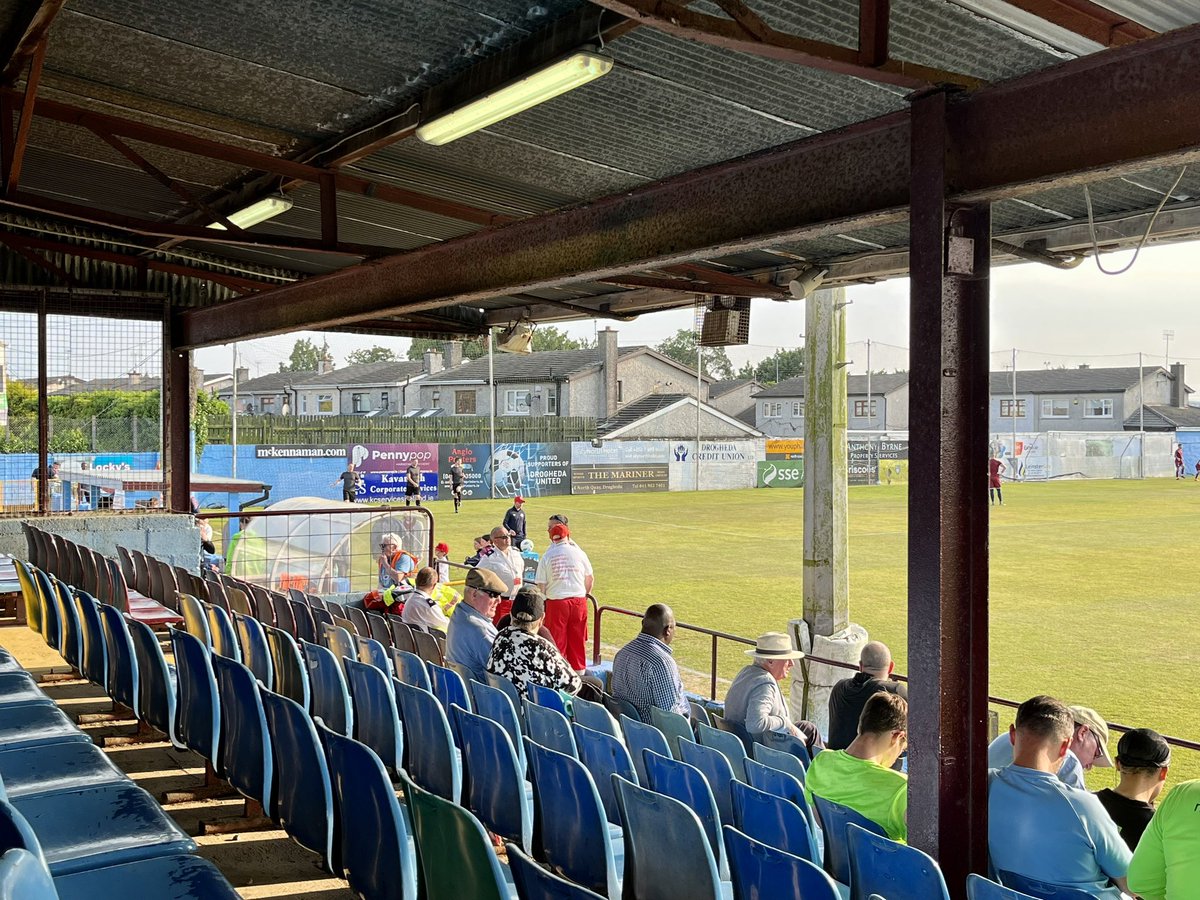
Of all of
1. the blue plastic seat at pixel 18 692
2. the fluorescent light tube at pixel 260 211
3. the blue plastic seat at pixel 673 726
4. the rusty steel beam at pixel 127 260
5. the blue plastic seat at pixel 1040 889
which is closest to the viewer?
the blue plastic seat at pixel 1040 889

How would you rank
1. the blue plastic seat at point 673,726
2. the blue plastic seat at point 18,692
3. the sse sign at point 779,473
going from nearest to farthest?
the blue plastic seat at point 18,692 < the blue plastic seat at point 673,726 < the sse sign at point 779,473

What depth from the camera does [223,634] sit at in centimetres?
634

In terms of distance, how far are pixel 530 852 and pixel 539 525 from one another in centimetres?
2580

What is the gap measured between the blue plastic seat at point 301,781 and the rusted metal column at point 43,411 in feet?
30.4

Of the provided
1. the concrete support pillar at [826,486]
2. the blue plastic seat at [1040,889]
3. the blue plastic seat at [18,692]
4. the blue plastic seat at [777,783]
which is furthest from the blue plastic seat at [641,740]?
the concrete support pillar at [826,486]

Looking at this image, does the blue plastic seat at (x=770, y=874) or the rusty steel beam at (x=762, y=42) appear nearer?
the blue plastic seat at (x=770, y=874)

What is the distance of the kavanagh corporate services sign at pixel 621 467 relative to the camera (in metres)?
41.3

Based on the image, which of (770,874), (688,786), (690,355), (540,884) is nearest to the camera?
(540,884)

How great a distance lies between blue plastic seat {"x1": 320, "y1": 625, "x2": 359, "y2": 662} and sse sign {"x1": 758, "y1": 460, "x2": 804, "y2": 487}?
41986 mm

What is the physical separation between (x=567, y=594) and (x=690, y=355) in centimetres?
10995

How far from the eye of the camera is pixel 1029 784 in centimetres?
383

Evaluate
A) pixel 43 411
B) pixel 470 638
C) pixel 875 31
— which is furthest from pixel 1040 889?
pixel 43 411

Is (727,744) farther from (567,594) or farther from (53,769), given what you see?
(567,594)

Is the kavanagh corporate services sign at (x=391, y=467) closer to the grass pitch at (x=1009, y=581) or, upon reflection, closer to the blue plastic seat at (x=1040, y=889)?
the grass pitch at (x=1009, y=581)
